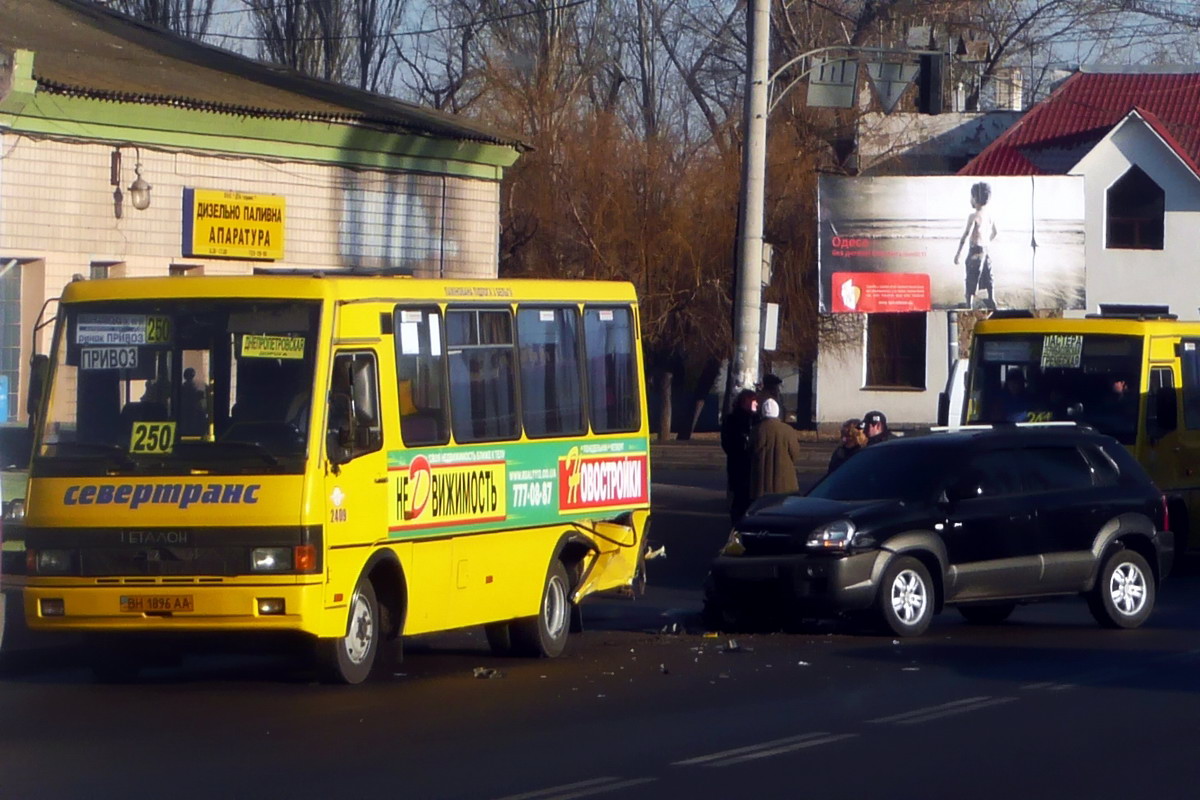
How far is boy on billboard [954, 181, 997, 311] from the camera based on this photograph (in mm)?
39156

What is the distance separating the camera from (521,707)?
10711 millimetres

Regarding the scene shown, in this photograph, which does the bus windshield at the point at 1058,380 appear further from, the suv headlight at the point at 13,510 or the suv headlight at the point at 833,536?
the suv headlight at the point at 13,510

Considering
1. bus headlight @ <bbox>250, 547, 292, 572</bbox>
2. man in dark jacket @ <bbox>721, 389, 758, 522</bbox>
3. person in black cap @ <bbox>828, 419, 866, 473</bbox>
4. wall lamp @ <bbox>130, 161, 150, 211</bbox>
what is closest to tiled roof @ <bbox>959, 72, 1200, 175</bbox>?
wall lamp @ <bbox>130, 161, 150, 211</bbox>

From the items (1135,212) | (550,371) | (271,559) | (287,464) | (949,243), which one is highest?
(1135,212)

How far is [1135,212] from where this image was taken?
4806 centimetres

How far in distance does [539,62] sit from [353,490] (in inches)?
1357

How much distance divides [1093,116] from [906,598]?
38.9 m

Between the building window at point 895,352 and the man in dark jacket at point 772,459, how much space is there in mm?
33366

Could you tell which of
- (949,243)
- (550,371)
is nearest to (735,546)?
(550,371)

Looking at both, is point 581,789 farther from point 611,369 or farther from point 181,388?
point 611,369

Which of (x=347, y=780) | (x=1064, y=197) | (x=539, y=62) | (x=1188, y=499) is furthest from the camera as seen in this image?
(x=539, y=62)

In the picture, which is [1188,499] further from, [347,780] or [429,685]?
[347,780]

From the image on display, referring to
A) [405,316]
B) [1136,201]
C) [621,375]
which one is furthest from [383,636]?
[1136,201]

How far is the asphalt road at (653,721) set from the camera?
838cm
